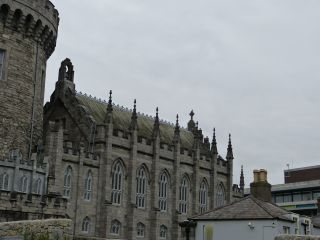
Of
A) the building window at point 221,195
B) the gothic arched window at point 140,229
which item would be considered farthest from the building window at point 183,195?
the gothic arched window at point 140,229

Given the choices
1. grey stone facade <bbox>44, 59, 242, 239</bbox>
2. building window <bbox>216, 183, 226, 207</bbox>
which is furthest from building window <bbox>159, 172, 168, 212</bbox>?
building window <bbox>216, 183, 226, 207</bbox>

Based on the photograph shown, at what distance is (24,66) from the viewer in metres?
36.2

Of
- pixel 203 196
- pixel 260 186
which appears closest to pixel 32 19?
pixel 260 186

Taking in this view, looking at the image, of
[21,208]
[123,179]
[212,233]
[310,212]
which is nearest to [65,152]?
[123,179]

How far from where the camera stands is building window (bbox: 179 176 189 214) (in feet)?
171

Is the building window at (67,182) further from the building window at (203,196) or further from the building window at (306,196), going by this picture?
Result: the building window at (306,196)

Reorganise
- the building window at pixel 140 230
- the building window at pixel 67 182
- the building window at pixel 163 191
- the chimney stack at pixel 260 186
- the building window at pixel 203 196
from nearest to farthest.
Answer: the chimney stack at pixel 260 186 → the building window at pixel 67 182 → the building window at pixel 140 230 → the building window at pixel 163 191 → the building window at pixel 203 196

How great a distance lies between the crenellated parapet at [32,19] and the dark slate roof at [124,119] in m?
10.3

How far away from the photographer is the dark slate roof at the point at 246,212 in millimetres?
25578

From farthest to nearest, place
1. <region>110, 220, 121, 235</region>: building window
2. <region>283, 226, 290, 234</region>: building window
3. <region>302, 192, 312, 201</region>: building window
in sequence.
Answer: <region>302, 192, 312, 201</region>: building window < <region>110, 220, 121, 235</region>: building window < <region>283, 226, 290, 234</region>: building window

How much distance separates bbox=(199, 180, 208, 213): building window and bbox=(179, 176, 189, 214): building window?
2.13m

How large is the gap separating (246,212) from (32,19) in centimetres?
1878

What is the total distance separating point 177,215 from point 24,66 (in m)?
20.8

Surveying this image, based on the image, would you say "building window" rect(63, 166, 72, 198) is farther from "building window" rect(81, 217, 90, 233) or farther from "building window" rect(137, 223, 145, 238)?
"building window" rect(137, 223, 145, 238)
